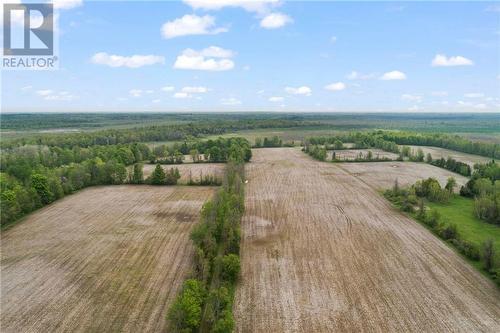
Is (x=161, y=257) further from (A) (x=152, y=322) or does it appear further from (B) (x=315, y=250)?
(B) (x=315, y=250)

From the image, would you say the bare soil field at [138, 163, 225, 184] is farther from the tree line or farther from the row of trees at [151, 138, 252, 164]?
the tree line

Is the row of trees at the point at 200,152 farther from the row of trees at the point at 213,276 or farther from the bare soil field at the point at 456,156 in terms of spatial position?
the bare soil field at the point at 456,156

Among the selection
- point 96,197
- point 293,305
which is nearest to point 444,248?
point 293,305

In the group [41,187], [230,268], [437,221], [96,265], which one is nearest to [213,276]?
[230,268]

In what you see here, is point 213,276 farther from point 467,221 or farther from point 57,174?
point 57,174

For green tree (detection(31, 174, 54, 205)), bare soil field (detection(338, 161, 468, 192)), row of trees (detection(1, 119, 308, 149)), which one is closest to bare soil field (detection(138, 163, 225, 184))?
green tree (detection(31, 174, 54, 205))
